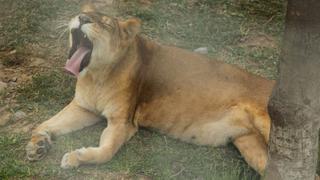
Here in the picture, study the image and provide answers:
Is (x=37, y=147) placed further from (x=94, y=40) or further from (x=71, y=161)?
(x=94, y=40)

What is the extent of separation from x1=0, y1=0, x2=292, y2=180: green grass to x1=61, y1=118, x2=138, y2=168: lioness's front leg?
0.22 feet

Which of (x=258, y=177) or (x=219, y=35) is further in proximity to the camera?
(x=219, y=35)

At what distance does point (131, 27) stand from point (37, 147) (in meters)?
1.13

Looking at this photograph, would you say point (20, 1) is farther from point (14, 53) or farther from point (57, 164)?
point (57, 164)

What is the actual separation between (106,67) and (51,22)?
6.94ft

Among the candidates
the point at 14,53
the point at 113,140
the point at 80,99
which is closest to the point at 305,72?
the point at 113,140

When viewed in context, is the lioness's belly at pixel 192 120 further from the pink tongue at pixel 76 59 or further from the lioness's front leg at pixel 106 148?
the pink tongue at pixel 76 59

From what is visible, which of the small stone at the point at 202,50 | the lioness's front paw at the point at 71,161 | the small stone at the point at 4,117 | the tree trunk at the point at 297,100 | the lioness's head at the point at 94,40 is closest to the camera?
the tree trunk at the point at 297,100

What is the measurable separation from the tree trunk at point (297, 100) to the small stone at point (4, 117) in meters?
2.30

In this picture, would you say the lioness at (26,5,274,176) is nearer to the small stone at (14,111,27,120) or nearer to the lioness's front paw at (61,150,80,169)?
the lioness's front paw at (61,150,80,169)

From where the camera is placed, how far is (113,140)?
16.5ft

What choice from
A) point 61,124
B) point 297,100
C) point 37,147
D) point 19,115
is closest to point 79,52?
point 61,124

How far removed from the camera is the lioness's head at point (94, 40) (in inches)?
194

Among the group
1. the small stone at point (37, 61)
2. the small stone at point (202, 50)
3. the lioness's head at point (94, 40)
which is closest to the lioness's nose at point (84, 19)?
the lioness's head at point (94, 40)
